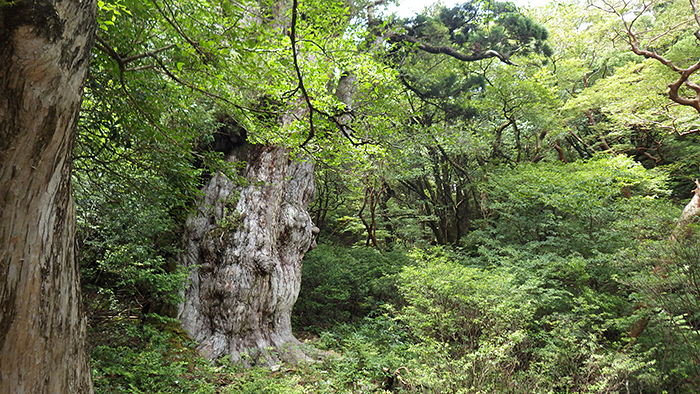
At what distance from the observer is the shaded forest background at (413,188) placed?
3406 mm

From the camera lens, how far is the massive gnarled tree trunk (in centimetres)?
154

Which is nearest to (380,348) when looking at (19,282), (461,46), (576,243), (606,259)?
(606,259)

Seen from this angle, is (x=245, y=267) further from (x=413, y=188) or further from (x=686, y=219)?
(x=413, y=188)

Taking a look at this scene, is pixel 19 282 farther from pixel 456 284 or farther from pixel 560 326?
pixel 560 326

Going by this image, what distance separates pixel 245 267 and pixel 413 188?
9.29 metres

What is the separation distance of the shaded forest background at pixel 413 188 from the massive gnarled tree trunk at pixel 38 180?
0.74 meters

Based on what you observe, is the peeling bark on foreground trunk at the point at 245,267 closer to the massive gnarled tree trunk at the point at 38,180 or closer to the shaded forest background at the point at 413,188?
the shaded forest background at the point at 413,188

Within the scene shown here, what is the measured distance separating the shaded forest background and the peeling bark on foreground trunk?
230 millimetres

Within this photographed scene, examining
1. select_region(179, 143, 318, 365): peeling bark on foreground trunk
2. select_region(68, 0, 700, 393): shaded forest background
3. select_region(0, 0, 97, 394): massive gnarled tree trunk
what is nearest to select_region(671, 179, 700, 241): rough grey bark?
select_region(68, 0, 700, 393): shaded forest background

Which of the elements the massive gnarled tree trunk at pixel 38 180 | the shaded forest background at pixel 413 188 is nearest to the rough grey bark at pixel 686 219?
the shaded forest background at pixel 413 188

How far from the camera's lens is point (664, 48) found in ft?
42.9

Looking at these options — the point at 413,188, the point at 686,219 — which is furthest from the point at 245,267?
the point at 413,188

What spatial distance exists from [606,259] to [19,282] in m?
8.41

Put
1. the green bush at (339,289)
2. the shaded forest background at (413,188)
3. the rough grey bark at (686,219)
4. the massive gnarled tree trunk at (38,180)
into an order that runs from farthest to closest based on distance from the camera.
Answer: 1. the green bush at (339,289)
2. the rough grey bark at (686,219)
3. the shaded forest background at (413,188)
4. the massive gnarled tree trunk at (38,180)
